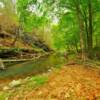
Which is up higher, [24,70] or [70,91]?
[70,91]

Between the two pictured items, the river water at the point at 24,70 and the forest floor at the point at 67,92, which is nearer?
the forest floor at the point at 67,92

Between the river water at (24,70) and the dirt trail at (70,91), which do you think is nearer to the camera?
the dirt trail at (70,91)

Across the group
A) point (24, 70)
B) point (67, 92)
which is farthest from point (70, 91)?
point (24, 70)

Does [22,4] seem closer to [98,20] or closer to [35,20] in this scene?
[35,20]

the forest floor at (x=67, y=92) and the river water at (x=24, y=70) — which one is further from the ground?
the forest floor at (x=67, y=92)

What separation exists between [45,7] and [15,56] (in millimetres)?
24364

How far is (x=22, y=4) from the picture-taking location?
55.5 ft

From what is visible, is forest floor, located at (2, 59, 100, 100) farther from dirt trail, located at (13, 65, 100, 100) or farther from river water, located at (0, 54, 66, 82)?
river water, located at (0, 54, 66, 82)

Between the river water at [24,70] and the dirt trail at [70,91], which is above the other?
the dirt trail at [70,91]

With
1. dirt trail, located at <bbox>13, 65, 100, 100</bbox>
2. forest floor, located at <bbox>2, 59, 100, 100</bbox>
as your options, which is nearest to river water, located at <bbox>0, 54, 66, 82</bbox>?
forest floor, located at <bbox>2, 59, 100, 100</bbox>

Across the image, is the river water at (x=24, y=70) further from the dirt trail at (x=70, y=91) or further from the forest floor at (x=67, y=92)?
the dirt trail at (x=70, y=91)

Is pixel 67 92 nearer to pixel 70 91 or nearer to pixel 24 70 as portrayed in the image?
pixel 70 91

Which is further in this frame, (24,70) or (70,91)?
(24,70)

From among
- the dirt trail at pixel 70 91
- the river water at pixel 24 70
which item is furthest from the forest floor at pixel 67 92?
the river water at pixel 24 70
